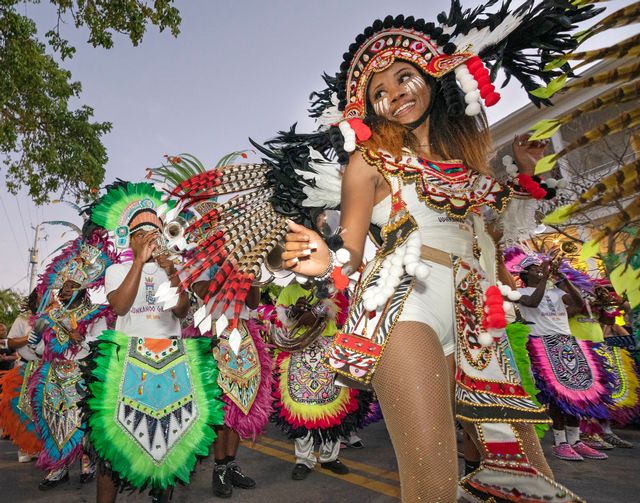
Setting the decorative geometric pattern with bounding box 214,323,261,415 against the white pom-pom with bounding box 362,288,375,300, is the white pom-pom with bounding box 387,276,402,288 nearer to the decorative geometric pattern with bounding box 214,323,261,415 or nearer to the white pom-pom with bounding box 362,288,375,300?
the white pom-pom with bounding box 362,288,375,300

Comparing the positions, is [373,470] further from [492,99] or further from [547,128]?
[547,128]

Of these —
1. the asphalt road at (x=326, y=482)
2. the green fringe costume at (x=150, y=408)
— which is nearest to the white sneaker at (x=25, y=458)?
the asphalt road at (x=326, y=482)

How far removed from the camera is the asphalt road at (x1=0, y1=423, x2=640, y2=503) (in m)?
3.94

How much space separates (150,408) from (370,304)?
192 cm

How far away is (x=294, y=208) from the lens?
79.0 inches

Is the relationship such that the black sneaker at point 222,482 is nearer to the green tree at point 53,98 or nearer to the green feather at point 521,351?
the green feather at point 521,351

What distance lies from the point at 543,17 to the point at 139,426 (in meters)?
3.05

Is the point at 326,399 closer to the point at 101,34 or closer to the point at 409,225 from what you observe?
the point at 409,225

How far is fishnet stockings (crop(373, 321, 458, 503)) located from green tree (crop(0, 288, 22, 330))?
22192 mm

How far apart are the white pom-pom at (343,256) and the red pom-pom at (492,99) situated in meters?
1.00

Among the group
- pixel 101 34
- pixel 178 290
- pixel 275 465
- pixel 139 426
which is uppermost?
pixel 101 34

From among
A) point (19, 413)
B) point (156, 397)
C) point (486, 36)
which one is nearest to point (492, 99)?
point (486, 36)

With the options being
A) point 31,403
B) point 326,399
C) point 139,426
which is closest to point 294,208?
point 139,426

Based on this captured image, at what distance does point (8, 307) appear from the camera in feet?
67.9
